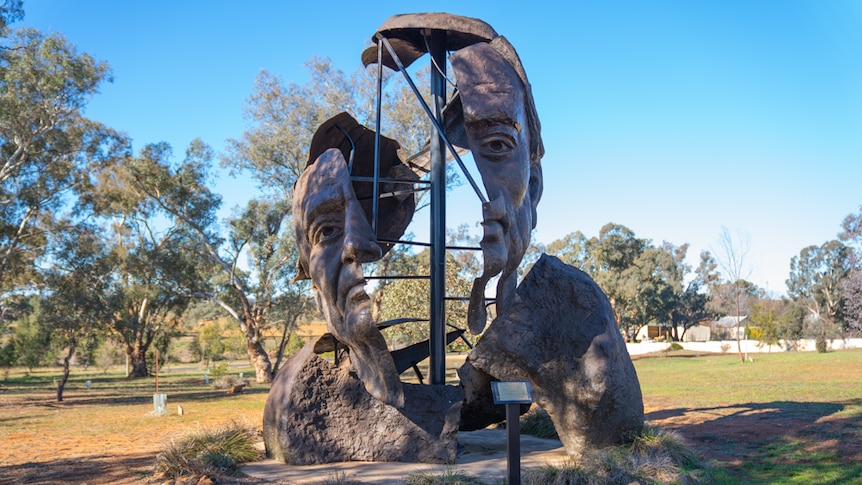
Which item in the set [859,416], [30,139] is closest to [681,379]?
[859,416]

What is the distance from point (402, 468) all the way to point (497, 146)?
3597mm

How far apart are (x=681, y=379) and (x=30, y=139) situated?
22.6m

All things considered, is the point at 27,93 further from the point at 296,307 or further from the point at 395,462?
the point at 395,462

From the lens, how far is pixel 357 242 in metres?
6.80

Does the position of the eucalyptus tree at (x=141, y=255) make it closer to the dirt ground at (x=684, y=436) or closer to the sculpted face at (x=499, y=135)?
the dirt ground at (x=684, y=436)

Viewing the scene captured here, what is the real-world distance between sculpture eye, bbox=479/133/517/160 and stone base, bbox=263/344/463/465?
266 centimetres

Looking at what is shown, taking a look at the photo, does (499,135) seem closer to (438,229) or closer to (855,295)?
(438,229)

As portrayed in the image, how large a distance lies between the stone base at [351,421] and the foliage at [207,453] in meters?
0.39

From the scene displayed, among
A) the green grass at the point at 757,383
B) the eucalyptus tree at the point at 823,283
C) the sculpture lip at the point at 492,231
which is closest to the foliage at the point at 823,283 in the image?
the eucalyptus tree at the point at 823,283

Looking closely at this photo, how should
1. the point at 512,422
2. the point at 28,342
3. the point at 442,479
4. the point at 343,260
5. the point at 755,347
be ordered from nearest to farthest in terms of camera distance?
→ 1. the point at 512,422
2. the point at 442,479
3. the point at 343,260
4. the point at 28,342
5. the point at 755,347

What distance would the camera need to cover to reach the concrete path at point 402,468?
654 centimetres

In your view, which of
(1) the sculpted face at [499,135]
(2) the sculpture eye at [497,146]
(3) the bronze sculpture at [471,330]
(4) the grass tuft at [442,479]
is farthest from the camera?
(2) the sculpture eye at [497,146]

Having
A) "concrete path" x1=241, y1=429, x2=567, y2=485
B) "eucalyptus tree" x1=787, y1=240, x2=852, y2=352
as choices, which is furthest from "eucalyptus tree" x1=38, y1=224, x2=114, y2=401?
"eucalyptus tree" x1=787, y1=240, x2=852, y2=352

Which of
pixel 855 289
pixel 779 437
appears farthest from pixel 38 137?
pixel 855 289
